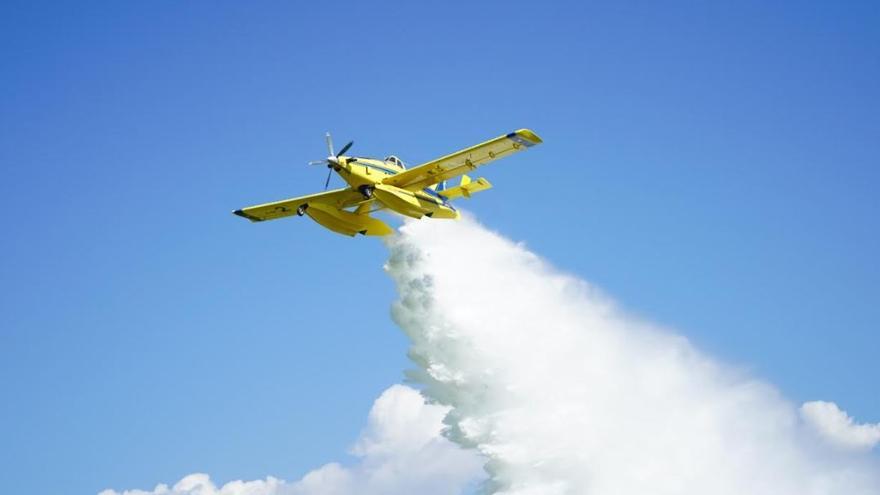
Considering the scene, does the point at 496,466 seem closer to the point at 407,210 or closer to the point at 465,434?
the point at 465,434

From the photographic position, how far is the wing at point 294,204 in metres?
49.6

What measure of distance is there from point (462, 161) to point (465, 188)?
5.30 meters

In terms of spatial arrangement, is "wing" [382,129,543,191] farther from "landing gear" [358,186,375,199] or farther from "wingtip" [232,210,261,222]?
"wingtip" [232,210,261,222]

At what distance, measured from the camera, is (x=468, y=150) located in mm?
47312

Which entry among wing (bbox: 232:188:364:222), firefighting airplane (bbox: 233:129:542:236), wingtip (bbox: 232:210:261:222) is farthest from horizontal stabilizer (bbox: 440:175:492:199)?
wingtip (bbox: 232:210:261:222)

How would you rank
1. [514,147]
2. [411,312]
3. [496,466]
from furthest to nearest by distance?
[411,312] → [496,466] → [514,147]

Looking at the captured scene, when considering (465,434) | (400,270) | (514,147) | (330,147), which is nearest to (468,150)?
(514,147)

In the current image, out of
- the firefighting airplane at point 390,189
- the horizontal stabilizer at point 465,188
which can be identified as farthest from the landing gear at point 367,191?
the horizontal stabilizer at point 465,188

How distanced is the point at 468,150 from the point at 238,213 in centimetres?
1355

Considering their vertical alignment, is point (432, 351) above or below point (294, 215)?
below

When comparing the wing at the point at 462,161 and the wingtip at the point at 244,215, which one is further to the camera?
the wingtip at the point at 244,215

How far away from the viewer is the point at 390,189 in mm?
48062

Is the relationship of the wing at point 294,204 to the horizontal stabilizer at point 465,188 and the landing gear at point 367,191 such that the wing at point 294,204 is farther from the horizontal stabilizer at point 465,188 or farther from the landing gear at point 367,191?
the horizontal stabilizer at point 465,188

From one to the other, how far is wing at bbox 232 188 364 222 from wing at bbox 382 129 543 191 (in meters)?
1.96
